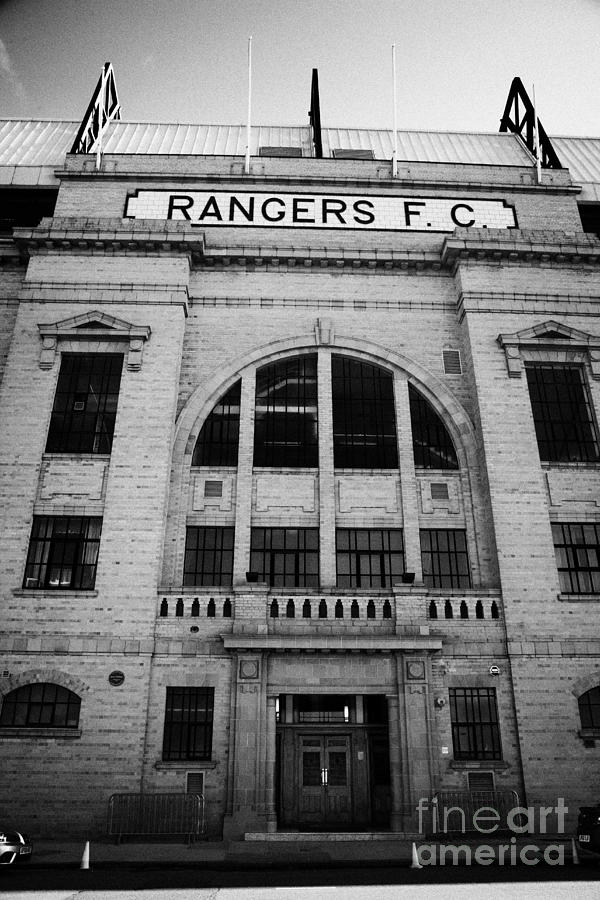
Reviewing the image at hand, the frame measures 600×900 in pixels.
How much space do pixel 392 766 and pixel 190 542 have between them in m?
8.92

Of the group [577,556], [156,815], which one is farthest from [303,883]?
[577,556]

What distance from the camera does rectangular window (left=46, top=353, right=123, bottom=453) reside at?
71.0 feet

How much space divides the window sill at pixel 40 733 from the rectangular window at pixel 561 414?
16.6 metres

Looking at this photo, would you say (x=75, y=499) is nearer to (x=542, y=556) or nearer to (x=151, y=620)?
(x=151, y=620)

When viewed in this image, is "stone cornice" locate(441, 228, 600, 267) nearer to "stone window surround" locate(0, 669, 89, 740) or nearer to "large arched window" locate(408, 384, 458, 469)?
"large arched window" locate(408, 384, 458, 469)

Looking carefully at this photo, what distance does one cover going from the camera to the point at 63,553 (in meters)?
20.1

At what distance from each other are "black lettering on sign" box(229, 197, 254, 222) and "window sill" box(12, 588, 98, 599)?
50.6 feet

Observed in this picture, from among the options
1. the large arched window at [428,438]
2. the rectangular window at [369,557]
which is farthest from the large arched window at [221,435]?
the large arched window at [428,438]

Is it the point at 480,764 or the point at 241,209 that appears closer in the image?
the point at 480,764

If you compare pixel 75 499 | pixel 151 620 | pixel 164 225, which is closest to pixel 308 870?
pixel 151 620

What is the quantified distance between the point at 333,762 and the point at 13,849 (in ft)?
30.7

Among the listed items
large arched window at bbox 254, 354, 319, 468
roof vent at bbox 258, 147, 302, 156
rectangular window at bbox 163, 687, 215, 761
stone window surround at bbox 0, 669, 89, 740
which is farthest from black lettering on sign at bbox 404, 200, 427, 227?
stone window surround at bbox 0, 669, 89, 740

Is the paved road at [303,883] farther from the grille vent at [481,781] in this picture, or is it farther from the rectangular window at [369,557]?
the rectangular window at [369,557]

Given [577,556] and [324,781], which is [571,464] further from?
[324,781]
